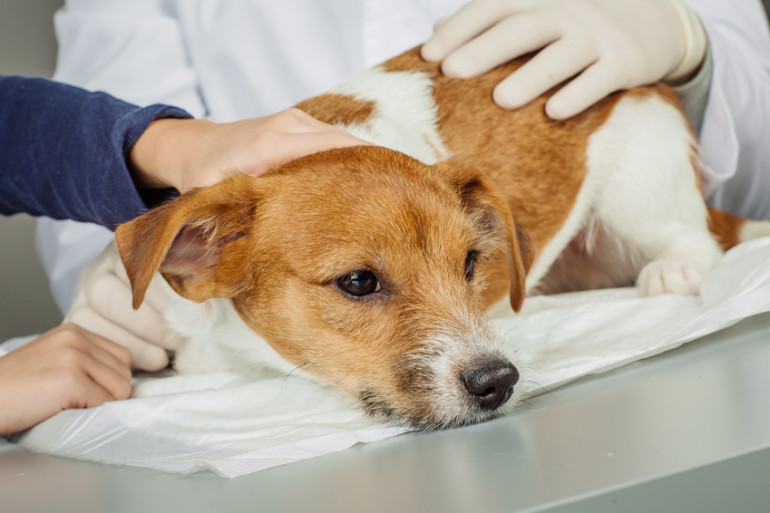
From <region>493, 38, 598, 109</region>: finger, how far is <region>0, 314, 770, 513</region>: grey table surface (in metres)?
0.77

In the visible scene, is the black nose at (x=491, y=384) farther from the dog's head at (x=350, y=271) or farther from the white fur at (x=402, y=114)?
the white fur at (x=402, y=114)

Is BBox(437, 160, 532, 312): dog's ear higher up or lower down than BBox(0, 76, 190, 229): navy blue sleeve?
lower down

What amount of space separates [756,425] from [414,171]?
0.73 metres

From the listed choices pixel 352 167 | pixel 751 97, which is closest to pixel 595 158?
pixel 751 97

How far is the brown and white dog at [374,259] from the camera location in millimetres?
1149

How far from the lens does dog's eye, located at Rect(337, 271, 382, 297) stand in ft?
3.98

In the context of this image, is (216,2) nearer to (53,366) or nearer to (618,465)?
(53,366)

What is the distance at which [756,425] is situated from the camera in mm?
747

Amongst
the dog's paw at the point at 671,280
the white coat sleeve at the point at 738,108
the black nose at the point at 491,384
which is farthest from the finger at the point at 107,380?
the white coat sleeve at the point at 738,108

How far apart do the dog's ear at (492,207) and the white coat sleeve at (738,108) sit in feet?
2.84

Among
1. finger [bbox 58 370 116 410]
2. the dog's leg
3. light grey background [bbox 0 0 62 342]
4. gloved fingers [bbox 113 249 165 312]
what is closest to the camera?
finger [bbox 58 370 116 410]

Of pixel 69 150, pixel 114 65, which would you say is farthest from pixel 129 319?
pixel 114 65

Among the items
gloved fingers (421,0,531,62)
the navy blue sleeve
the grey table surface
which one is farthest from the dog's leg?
the navy blue sleeve

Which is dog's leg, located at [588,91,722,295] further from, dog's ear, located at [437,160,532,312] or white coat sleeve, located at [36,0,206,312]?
white coat sleeve, located at [36,0,206,312]
